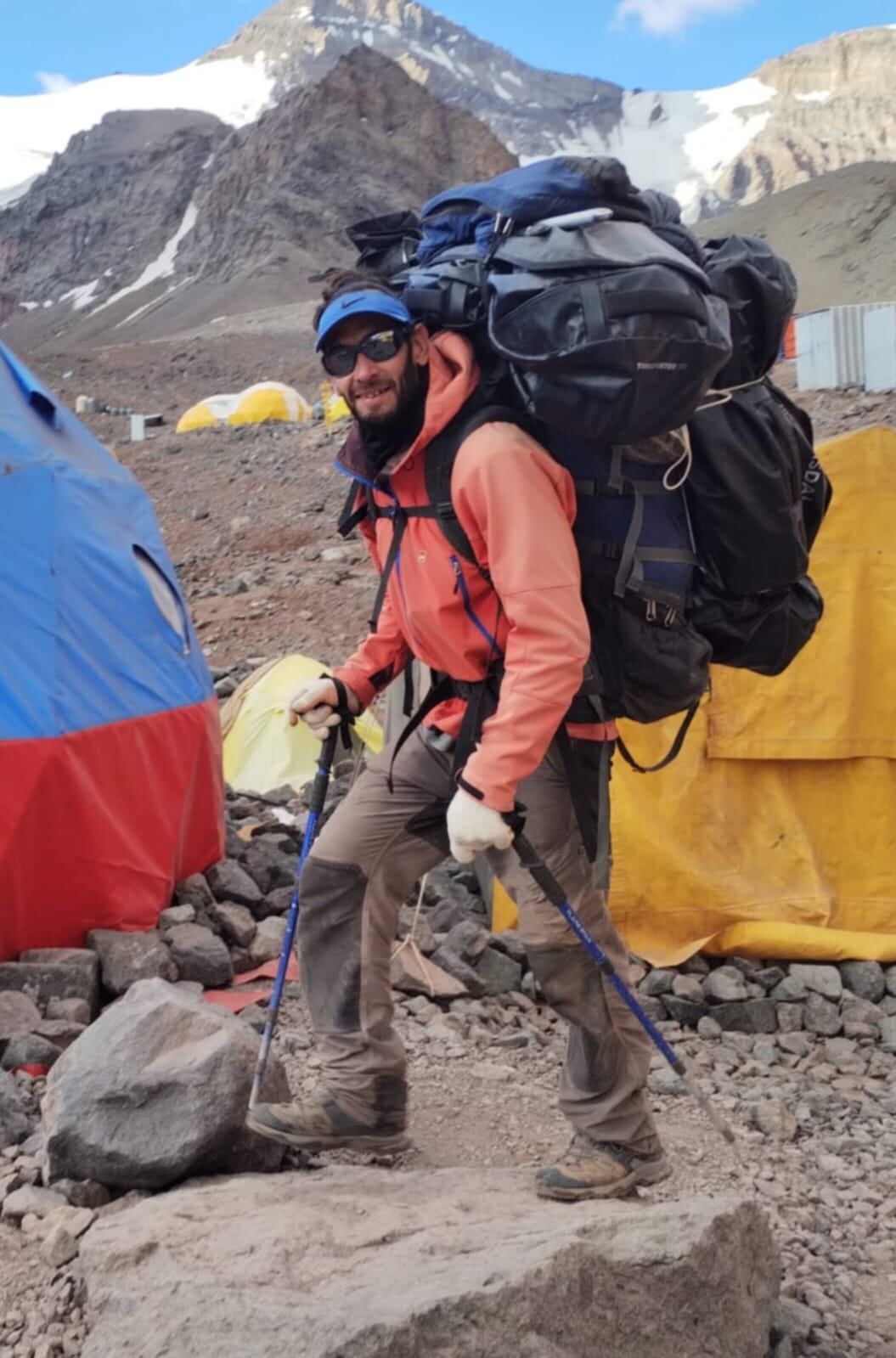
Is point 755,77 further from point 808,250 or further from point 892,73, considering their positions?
point 808,250

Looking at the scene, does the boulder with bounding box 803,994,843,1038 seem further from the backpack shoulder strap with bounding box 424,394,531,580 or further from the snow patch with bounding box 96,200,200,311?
the snow patch with bounding box 96,200,200,311

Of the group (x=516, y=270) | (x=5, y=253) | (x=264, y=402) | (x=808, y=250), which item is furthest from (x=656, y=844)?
(x=5, y=253)

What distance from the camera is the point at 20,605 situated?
517 centimetres

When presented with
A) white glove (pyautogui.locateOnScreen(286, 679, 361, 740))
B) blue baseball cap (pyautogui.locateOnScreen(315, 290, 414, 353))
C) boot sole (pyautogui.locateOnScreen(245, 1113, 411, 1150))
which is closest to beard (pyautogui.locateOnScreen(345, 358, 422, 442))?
blue baseball cap (pyautogui.locateOnScreen(315, 290, 414, 353))

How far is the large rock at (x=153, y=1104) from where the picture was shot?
134 inches

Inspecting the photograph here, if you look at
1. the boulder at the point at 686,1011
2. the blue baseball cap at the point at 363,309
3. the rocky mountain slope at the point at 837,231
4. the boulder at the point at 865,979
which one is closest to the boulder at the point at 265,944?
the boulder at the point at 686,1011

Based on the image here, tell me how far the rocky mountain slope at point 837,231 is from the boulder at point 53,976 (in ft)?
121

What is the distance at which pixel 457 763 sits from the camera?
11.0 feet

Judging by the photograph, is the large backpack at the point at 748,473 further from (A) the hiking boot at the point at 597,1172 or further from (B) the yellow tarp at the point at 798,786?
(B) the yellow tarp at the point at 798,786

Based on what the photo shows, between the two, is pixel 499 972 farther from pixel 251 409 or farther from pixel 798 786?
pixel 251 409

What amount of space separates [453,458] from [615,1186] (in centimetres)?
172

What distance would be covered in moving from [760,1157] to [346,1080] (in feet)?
4.76

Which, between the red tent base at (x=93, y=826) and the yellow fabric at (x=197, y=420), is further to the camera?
the yellow fabric at (x=197, y=420)

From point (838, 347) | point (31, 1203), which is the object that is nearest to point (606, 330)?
point (31, 1203)
